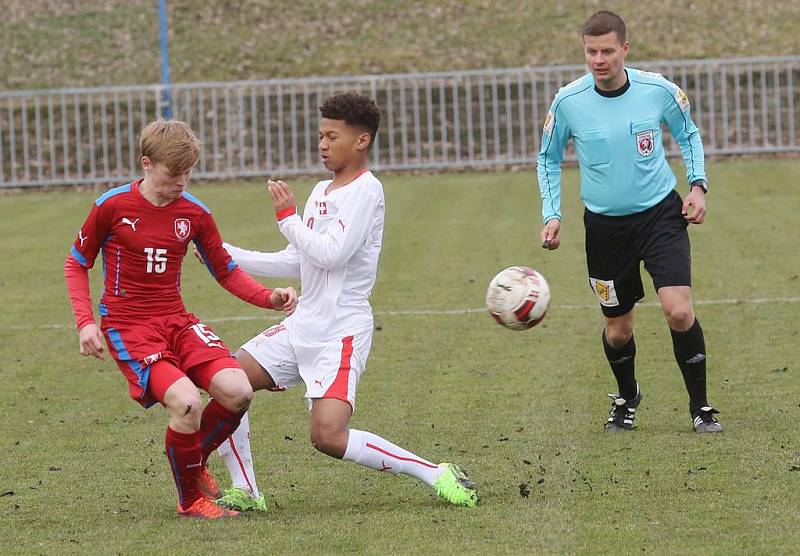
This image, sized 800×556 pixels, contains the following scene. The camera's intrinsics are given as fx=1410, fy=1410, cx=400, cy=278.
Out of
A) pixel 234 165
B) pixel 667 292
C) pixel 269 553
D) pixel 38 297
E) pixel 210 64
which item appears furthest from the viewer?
pixel 210 64

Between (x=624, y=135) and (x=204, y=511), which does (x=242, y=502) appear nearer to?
(x=204, y=511)

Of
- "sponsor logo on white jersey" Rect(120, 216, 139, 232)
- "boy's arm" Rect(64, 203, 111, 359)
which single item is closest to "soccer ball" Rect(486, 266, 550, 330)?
"sponsor logo on white jersey" Rect(120, 216, 139, 232)

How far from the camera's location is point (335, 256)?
5.76 m

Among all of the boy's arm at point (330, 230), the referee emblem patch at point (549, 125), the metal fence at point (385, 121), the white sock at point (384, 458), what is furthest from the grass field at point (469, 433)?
the metal fence at point (385, 121)

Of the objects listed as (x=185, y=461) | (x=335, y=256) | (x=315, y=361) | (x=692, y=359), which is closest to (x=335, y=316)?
(x=315, y=361)

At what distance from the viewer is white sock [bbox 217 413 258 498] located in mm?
6027

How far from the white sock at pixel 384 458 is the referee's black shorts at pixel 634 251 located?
1.88 m

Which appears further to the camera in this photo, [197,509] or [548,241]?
[548,241]

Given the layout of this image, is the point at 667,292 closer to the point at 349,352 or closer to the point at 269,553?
the point at 349,352

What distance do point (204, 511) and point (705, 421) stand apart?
277 cm

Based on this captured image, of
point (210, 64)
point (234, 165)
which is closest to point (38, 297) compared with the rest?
point (234, 165)

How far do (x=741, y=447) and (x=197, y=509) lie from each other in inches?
105

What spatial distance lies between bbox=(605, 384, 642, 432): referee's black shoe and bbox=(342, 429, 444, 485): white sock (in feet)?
5.69

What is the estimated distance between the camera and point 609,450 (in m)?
6.88
